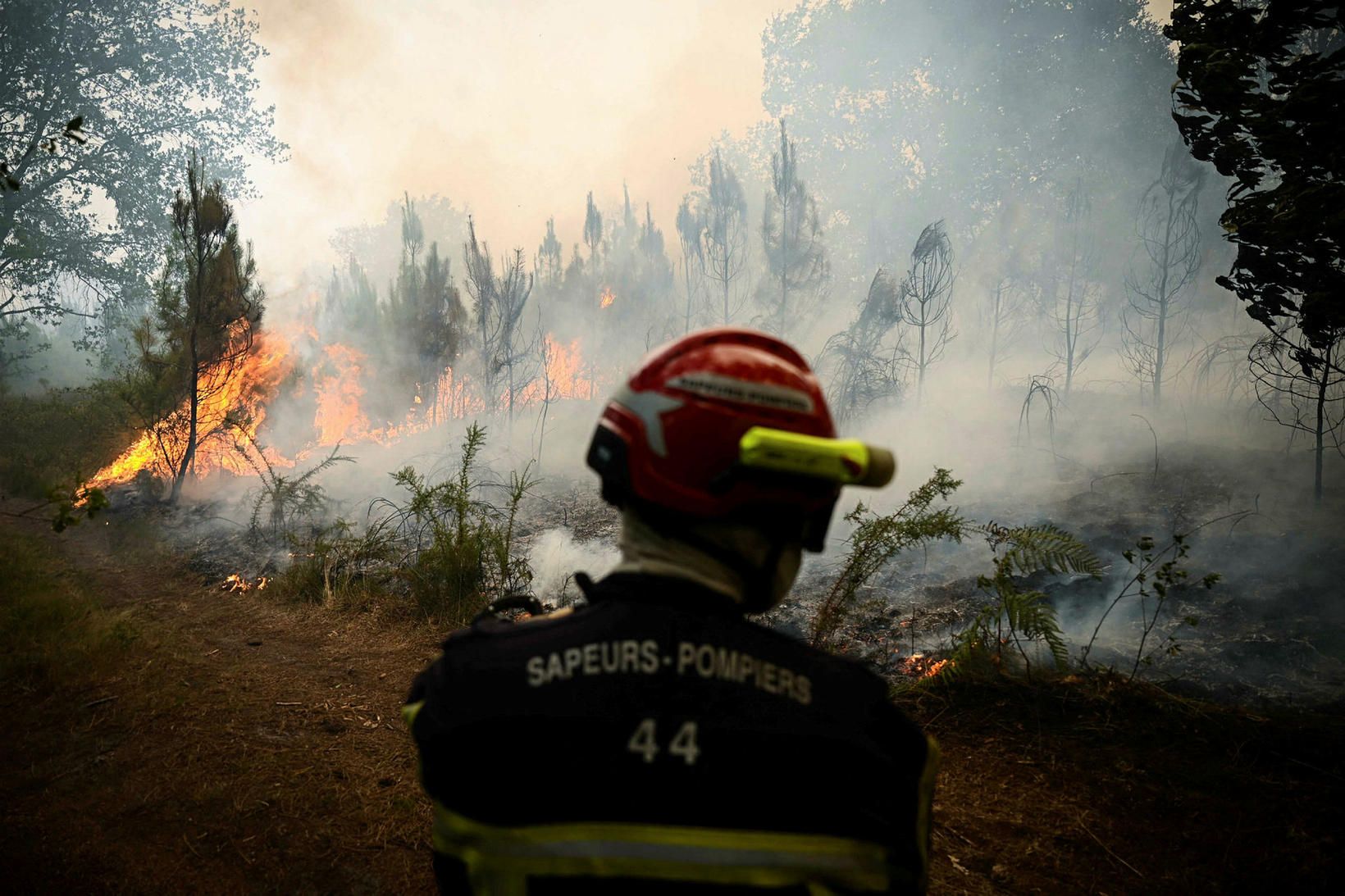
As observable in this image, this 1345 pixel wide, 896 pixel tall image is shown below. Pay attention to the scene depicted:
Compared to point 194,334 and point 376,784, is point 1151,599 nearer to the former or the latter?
point 376,784

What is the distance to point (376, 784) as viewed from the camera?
145 inches

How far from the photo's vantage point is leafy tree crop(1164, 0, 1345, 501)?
12.0 feet

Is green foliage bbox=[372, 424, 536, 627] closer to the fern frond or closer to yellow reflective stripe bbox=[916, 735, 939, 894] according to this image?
the fern frond

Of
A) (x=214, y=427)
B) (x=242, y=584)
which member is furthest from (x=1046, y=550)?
(x=214, y=427)

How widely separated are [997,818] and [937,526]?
1.75 m

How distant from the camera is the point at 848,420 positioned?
56.2ft

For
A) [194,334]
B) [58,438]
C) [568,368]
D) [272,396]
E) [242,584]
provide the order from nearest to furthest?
[242,584]
[194,334]
[58,438]
[272,396]
[568,368]

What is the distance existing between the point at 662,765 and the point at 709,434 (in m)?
0.61

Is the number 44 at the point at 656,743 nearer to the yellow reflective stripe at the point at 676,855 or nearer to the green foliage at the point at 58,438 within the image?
the yellow reflective stripe at the point at 676,855

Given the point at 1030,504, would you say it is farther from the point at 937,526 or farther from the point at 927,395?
the point at 927,395

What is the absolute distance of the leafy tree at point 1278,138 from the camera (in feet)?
12.0

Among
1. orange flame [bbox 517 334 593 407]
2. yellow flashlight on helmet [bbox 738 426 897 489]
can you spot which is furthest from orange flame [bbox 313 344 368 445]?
yellow flashlight on helmet [bbox 738 426 897 489]

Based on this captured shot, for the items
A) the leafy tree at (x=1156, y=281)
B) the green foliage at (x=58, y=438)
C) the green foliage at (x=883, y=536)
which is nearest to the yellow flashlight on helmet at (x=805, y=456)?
the green foliage at (x=883, y=536)

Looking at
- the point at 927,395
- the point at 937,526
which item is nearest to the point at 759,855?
the point at 937,526
